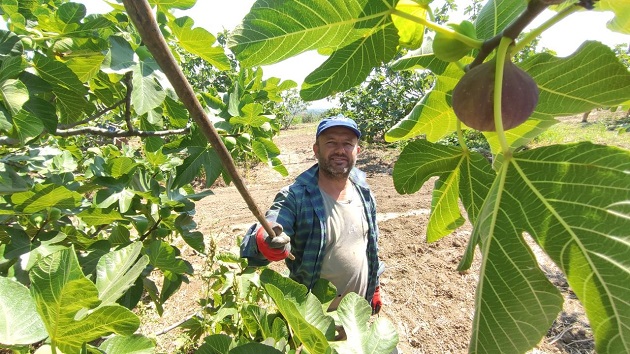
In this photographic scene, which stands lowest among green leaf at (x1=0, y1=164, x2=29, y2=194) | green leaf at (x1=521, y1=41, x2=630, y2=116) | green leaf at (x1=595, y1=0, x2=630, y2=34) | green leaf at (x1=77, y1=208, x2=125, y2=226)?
green leaf at (x1=77, y1=208, x2=125, y2=226)

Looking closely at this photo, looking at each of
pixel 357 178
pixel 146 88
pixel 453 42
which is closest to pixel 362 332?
pixel 453 42

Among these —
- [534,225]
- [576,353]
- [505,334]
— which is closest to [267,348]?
[505,334]

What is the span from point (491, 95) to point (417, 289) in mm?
3960

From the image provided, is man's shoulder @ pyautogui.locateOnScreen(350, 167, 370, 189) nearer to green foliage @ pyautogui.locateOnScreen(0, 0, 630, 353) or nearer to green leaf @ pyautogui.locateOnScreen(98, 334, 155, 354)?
green foliage @ pyautogui.locateOnScreen(0, 0, 630, 353)

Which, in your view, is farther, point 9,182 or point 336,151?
point 336,151

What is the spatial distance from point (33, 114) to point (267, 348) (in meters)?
0.85

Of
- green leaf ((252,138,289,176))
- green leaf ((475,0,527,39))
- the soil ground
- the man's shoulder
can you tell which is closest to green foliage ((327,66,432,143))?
the soil ground

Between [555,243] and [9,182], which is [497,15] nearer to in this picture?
[555,243]

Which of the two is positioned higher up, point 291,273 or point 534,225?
point 534,225

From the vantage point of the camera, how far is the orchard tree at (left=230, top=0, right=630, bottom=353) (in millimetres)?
485

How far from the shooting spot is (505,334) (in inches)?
20.8

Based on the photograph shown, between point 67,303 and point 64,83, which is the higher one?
point 64,83

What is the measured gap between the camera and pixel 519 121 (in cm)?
50

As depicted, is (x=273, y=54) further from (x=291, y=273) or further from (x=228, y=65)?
(x=291, y=273)
